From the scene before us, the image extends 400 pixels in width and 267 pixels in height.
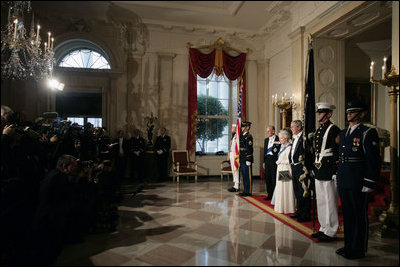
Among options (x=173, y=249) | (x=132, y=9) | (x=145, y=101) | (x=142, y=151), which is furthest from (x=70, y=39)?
(x=173, y=249)

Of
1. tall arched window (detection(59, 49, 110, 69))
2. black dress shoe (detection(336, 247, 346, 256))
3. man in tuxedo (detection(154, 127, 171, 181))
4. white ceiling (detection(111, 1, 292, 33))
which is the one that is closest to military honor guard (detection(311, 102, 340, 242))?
black dress shoe (detection(336, 247, 346, 256))

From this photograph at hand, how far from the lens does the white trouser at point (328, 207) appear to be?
3.22m

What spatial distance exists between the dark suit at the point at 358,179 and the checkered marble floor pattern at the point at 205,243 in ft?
0.75

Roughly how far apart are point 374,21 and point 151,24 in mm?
5890

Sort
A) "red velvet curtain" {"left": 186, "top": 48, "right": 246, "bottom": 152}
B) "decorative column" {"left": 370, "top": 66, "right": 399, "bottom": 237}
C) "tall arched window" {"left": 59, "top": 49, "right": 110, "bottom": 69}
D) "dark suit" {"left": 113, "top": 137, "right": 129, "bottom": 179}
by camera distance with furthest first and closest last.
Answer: "red velvet curtain" {"left": 186, "top": 48, "right": 246, "bottom": 152} → "tall arched window" {"left": 59, "top": 49, "right": 110, "bottom": 69} → "dark suit" {"left": 113, "top": 137, "right": 129, "bottom": 179} → "decorative column" {"left": 370, "top": 66, "right": 399, "bottom": 237}

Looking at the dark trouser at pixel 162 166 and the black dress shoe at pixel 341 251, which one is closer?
the black dress shoe at pixel 341 251

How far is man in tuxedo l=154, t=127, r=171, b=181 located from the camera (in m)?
7.84

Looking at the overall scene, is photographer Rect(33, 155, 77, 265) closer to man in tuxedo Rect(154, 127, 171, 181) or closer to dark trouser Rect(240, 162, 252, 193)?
dark trouser Rect(240, 162, 252, 193)

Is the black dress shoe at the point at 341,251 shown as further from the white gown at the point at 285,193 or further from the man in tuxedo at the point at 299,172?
the white gown at the point at 285,193

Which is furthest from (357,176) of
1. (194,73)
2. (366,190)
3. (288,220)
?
(194,73)

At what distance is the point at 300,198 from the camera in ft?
13.3

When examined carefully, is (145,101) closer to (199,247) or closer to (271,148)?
(271,148)

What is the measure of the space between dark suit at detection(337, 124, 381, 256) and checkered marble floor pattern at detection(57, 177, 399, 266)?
230 millimetres

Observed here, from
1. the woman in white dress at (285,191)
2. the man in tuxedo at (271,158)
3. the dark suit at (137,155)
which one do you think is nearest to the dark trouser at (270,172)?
the man in tuxedo at (271,158)
